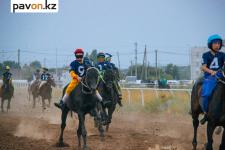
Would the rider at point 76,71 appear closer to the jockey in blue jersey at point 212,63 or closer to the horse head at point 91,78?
the horse head at point 91,78

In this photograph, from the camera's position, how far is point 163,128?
9.95m

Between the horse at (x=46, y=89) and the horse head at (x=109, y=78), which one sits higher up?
the horse head at (x=109, y=78)

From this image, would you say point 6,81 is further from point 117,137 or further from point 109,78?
point 117,137

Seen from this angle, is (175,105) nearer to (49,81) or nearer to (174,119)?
(174,119)

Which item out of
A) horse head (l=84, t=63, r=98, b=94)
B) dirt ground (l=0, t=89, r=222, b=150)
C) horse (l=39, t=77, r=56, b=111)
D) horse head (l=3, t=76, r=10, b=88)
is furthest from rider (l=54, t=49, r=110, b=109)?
horse head (l=3, t=76, r=10, b=88)

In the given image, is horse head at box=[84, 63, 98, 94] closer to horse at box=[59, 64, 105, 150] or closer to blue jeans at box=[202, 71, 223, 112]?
horse at box=[59, 64, 105, 150]

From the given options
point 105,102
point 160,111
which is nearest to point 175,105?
point 160,111

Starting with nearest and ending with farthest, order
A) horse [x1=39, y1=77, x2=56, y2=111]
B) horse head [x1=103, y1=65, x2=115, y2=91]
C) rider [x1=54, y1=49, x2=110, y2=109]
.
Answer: rider [x1=54, y1=49, x2=110, y2=109]
horse head [x1=103, y1=65, x2=115, y2=91]
horse [x1=39, y1=77, x2=56, y2=111]

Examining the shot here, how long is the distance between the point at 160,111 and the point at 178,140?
21.4ft

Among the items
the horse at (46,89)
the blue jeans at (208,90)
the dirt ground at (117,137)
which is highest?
the blue jeans at (208,90)

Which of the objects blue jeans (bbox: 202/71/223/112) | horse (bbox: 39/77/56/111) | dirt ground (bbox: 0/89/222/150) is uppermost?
blue jeans (bbox: 202/71/223/112)

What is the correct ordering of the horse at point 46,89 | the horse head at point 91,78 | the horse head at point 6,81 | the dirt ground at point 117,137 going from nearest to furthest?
the horse head at point 91,78, the dirt ground at point 117,137, the horse head at point 6,81, the horse at point 46,89

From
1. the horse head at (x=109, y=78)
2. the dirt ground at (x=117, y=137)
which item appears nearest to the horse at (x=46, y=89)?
the dirt ground at (x=117, y=137)

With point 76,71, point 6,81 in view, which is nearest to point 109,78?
point 76,71
